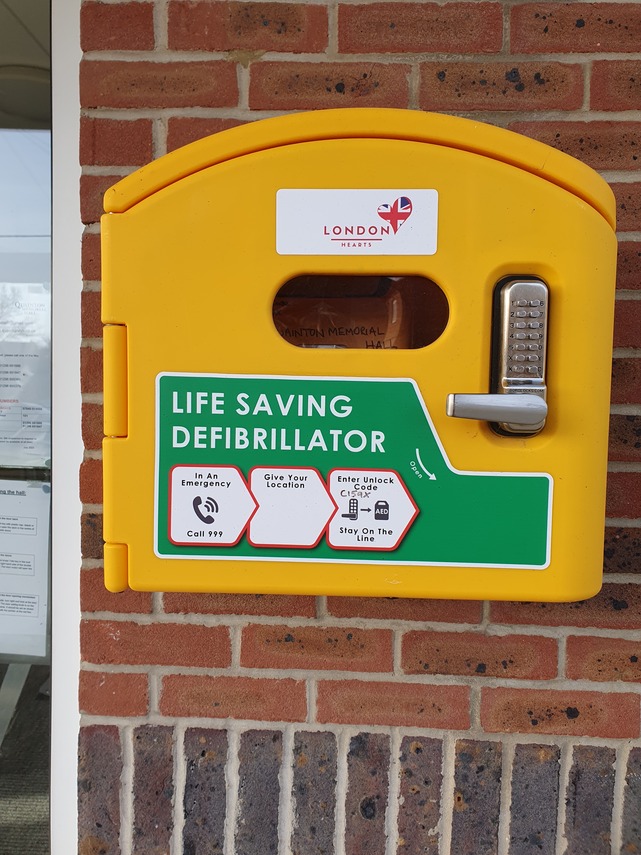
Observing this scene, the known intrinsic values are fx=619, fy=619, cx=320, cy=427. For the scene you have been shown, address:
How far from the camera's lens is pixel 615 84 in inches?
44.2

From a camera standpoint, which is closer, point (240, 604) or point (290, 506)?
point (290, 506)

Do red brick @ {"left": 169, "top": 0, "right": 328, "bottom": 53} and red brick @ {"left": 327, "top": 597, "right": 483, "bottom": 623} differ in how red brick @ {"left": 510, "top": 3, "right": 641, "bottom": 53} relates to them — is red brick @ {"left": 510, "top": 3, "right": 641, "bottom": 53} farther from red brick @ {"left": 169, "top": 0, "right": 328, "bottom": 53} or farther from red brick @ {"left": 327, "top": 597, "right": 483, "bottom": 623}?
red brick @ {"left": 327, "top": 597, "right": 483, "bottom": 623}

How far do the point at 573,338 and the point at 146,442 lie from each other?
24.8 inches

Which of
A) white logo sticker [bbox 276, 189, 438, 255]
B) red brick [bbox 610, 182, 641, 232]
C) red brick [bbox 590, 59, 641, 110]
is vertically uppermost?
red brick [bbox 590, 59, 641, 110]

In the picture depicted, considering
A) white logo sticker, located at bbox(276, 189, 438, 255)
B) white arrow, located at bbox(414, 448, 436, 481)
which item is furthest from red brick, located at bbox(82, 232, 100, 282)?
white arrow, located at bbox(414, 448, 436, 481)

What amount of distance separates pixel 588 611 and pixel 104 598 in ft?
3.09

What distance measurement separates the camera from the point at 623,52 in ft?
3.67

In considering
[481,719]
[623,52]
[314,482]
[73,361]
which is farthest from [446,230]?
[481,719]

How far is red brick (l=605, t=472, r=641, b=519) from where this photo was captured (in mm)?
1168

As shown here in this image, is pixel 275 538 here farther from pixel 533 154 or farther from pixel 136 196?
pixel 533 154

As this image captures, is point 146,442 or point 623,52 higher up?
point 623,52

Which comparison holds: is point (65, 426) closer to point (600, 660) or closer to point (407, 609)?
point (407, 609)

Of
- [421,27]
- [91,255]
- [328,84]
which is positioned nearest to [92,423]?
[91,255]

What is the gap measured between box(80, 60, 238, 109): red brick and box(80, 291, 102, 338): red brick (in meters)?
0.36
